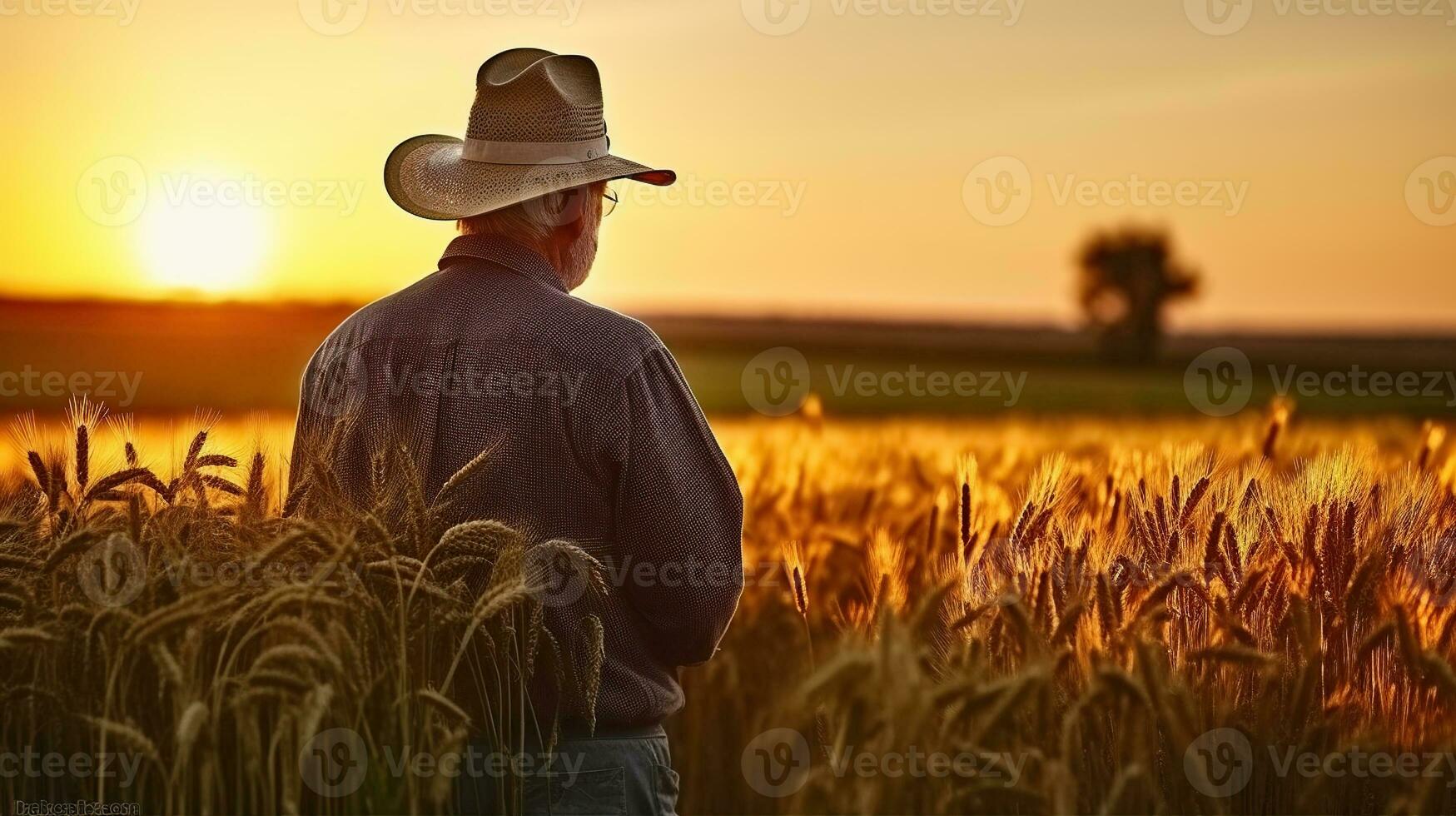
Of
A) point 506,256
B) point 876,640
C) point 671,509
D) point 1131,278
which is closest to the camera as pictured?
point 876,640

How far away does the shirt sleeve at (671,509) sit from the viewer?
124 inches

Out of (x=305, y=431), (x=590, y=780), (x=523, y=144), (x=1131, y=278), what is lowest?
(x=590, y=780)

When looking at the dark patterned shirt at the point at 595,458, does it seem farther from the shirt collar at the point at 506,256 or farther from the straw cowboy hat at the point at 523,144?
the straw cowboy hat at the point at 523,144

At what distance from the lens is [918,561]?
511cm

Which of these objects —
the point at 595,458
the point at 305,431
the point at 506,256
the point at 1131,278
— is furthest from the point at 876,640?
the point at 1131,278

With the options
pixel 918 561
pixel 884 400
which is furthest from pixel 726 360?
pixel 918 561

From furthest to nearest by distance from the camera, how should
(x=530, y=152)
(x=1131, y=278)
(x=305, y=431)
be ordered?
1. (x=1131, y=278)
2. (x=530, y=152)
3. (x=305, y=431)

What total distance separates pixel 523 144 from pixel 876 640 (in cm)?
169

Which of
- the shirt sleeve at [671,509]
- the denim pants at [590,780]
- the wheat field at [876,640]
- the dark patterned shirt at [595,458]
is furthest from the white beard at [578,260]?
the denim pants at [590,780]

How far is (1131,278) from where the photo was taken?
60062 millimetres

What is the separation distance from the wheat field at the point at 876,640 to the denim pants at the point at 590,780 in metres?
0.05

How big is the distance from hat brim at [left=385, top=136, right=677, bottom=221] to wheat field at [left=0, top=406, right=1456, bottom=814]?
0.70m

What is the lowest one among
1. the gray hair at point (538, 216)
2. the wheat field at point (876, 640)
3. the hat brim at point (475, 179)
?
the wheat field at point (876, 640)

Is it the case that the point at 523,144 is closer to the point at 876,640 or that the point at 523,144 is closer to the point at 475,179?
the point at 475,179
